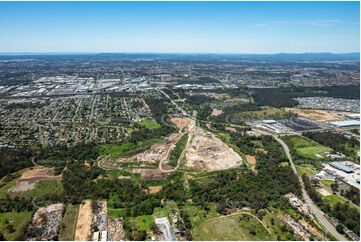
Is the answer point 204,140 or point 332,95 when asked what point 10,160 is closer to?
point 204,140

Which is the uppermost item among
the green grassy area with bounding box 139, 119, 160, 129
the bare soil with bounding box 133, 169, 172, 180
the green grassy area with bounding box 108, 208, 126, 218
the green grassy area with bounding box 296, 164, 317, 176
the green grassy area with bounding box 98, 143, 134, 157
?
the bare soil with bounding box 133, 169, 172, 180

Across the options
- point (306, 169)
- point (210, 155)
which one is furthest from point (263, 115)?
point (306, 169)

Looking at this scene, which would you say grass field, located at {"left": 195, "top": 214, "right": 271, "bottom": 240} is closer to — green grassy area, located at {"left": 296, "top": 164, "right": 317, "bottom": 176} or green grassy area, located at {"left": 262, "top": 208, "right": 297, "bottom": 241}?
green grassy area, located at {"left": 262, "top": 208, "right": 297, "bottom": 241}

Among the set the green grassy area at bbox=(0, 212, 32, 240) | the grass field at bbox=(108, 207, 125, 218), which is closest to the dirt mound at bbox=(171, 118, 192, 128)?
the grass field at bbox=(108, 207, 125, 218)

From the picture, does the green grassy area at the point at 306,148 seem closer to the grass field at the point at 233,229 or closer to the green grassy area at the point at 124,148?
the green grassy area at the point at 124,148

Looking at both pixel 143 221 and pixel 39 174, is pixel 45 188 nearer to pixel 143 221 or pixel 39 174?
pixel 39 174
